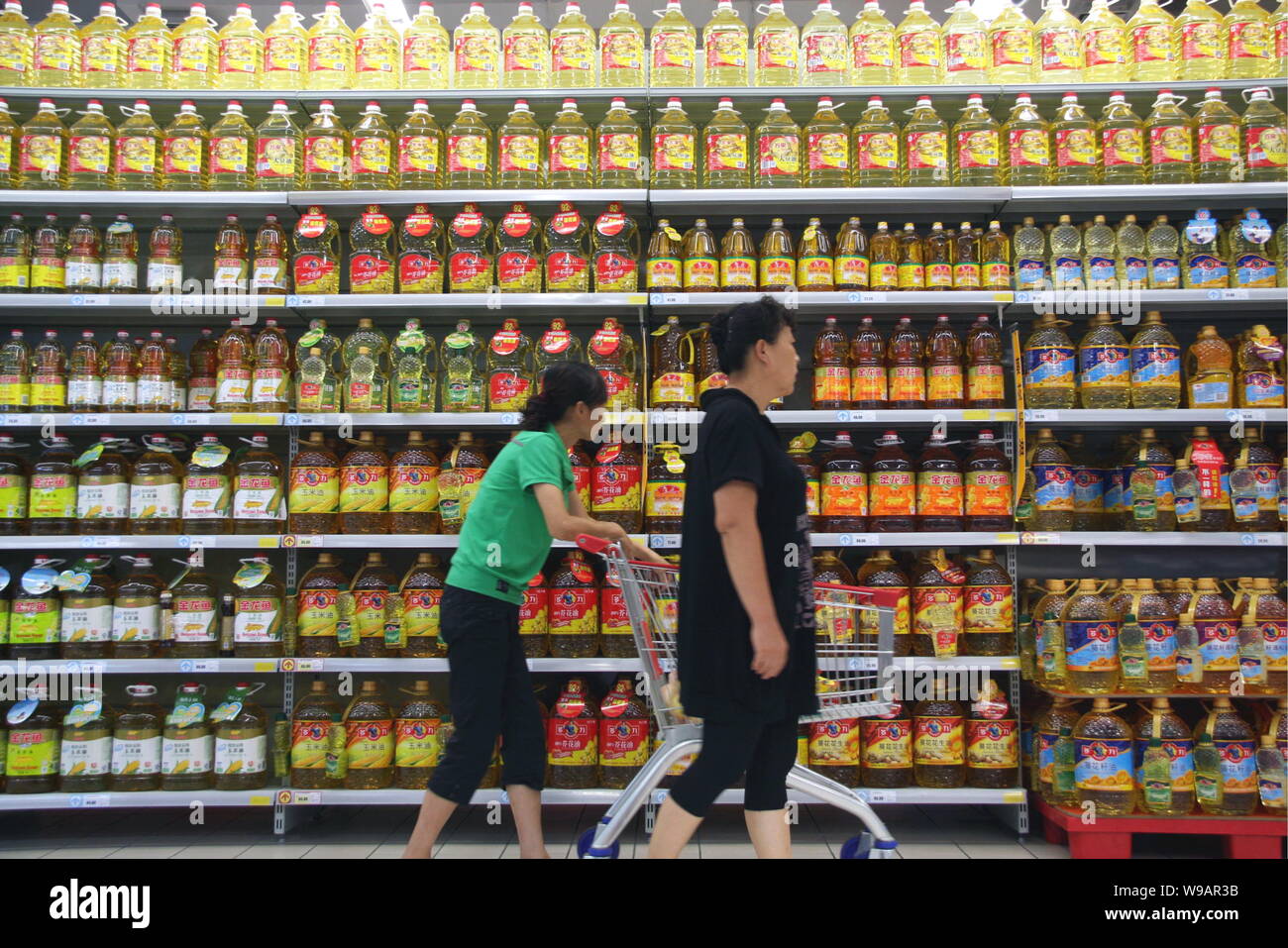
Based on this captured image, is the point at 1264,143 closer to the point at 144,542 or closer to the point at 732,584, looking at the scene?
the point at 732,584

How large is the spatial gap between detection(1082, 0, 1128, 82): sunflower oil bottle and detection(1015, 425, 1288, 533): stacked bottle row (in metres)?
1.47

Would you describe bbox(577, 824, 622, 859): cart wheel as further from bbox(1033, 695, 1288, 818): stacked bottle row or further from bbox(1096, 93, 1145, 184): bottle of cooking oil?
bbox(1096, 93, 1145, 184): bottle of cooking oil

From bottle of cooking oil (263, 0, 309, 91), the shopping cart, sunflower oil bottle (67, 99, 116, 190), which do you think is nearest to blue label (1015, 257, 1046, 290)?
the shopping cart

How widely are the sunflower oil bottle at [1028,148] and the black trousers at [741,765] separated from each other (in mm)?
2540

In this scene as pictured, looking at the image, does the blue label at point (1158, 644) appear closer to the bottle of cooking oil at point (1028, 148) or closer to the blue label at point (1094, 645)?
the blue label at point (1094, 645)

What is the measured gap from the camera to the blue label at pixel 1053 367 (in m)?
3.35

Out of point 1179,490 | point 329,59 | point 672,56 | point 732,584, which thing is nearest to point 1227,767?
point 1179,490

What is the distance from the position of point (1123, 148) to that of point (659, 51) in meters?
1.90

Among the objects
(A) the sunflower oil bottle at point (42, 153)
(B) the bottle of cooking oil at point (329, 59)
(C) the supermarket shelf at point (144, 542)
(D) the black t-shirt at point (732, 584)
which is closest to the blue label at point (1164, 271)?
(D) the black t-shirt at point (732, 584)

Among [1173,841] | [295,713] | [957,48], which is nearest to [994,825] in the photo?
[1173,841]

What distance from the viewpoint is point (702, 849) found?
315 cm

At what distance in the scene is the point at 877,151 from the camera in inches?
136

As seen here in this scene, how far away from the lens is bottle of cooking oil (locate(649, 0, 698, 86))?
3539mm

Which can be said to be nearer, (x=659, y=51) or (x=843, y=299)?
(x=843, y=299)
